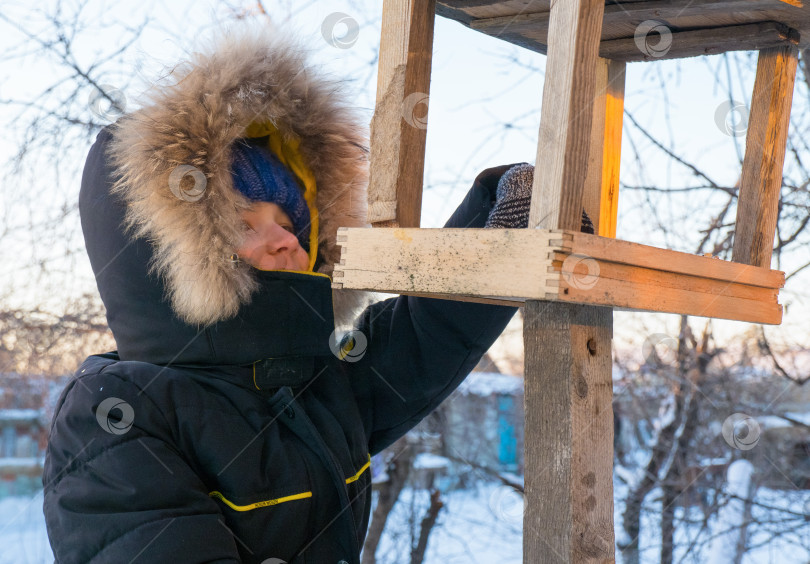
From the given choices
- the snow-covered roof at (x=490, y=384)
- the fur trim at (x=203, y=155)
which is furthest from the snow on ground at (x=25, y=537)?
the snow-covered roof at (x=490, y=384)

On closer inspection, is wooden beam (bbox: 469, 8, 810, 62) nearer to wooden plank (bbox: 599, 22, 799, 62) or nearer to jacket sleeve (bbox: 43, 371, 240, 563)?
wooden plank (bbox: 599, 22, 799, 62)

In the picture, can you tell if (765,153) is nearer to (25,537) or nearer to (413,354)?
(413,354)

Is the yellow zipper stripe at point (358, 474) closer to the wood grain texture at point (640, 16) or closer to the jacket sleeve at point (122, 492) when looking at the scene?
the jacket sleeve at point (122, 492)

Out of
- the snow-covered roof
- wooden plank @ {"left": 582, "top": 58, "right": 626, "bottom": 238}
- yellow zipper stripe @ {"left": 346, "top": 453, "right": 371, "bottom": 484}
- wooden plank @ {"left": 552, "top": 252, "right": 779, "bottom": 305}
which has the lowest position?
yellow zipper stripe @ {"left": 346, "top": 453, "right": 371, "bottom": 484}

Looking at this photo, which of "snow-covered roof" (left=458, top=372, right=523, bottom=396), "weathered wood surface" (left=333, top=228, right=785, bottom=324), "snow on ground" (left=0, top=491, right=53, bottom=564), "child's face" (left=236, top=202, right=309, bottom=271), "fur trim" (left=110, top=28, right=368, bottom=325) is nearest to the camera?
"weathered wood surface" (left=333, top=228, right=785, bottom=324)

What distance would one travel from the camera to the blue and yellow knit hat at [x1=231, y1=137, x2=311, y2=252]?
1438mm

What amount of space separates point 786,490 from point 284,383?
82.0 inches

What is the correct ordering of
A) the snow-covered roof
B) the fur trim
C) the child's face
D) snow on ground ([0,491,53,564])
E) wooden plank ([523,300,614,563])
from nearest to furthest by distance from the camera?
wooden plank ([523,300,614,563]) < the fur trim < the child's face < snow on ground ([0,491,53,564]) < the snow-covered roof

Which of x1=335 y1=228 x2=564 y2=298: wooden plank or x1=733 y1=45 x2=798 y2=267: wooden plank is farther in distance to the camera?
x1=733 y1=45 x2=798 y2=267: wooden plank

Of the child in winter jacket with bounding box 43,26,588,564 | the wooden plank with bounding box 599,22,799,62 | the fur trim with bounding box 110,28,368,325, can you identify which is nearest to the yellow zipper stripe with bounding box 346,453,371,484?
the child in winter jacket with bounding box 43,26,588,564

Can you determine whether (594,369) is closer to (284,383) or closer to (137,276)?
(284,383)

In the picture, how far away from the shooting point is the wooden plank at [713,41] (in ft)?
4.38

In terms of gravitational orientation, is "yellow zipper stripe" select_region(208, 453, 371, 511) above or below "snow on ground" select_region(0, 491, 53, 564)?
above

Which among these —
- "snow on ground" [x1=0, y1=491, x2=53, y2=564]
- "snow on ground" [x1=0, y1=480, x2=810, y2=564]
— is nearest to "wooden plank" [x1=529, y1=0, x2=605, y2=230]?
"snow on ground" [x1=0, y1=480, x2=810, y2=564]
